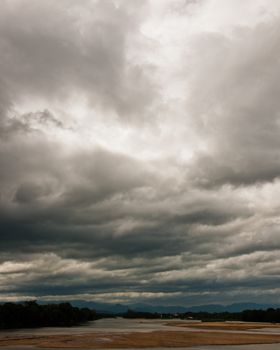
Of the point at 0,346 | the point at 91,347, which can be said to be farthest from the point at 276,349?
the point at 0,346

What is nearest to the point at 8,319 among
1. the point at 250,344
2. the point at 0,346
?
the point at 0,346

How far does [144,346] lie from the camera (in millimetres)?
93875

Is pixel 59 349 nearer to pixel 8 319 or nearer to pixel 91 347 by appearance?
pixel 91 347

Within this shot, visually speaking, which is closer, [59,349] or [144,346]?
[59,349]

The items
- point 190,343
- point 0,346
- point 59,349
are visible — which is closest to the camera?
point 59,349

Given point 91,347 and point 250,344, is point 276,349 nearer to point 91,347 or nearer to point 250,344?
point 250,344

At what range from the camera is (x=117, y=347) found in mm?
90812

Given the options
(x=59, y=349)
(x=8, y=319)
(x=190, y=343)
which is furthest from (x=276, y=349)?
(x=8, y=319)

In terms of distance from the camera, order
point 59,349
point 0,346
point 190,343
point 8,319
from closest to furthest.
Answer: point 59,349 → point 0,346 → point 190,343 → point 8,319

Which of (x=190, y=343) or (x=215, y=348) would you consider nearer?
(x=215, y=348)

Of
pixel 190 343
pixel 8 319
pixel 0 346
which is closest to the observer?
pixel 0 346

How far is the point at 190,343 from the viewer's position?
102 meters

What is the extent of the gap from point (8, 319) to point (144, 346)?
12475 centimetres

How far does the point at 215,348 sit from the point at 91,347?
83.8 ft
